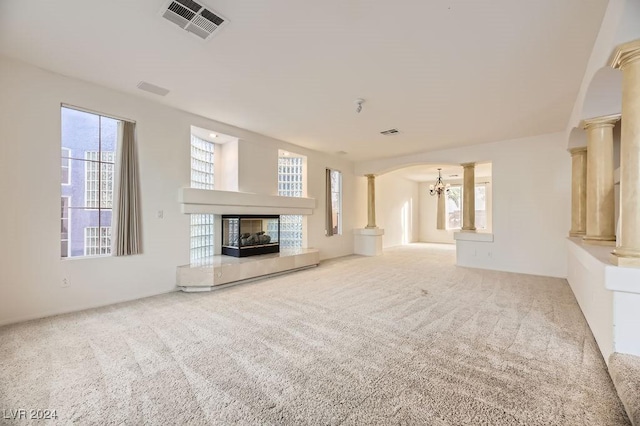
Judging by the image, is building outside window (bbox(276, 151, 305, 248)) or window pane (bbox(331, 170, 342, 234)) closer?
building outside window (bbox(276, 151, 305, 248))

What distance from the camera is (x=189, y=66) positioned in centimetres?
308

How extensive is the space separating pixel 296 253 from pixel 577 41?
5076mm

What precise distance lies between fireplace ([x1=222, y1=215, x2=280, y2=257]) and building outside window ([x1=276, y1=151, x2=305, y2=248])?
0.86 metres

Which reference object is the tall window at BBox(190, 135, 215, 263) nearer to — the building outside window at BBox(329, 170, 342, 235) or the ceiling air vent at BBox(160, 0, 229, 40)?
the ceiling air vent at BBox(160, 0, 229, 40)

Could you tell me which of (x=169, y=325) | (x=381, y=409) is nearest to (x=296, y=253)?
(x=169, y=325)

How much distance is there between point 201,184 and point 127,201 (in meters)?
1.57

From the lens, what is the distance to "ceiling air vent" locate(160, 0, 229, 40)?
2172 millimetres

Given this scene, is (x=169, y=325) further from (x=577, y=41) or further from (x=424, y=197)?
(x=424, y=197)

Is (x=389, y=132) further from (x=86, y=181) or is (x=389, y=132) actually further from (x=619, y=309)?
(x=86, y=181)

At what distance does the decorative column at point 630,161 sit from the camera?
6.50 feet

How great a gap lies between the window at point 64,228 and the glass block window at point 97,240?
20cm

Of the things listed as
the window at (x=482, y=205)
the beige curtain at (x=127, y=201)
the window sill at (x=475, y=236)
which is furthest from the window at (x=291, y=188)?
the window at (x=482, y=205)

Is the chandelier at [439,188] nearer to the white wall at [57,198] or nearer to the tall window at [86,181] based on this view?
the white wall at [57,198]

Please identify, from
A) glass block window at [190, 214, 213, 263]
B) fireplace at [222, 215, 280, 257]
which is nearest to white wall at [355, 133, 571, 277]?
fireplace at [222, 215, 280, 257]
